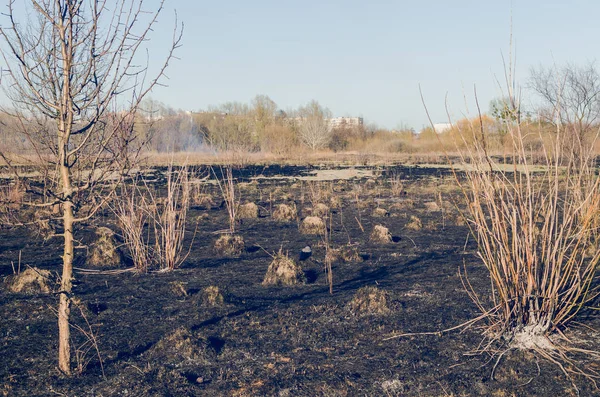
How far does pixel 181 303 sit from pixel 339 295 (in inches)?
55.1

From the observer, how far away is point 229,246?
667 cm

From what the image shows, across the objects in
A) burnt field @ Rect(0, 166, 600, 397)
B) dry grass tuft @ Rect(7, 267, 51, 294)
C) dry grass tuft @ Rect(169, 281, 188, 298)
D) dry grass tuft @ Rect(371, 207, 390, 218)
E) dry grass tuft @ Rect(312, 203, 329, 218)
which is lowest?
burnt field @ Rect(0, 166, 600, 397)

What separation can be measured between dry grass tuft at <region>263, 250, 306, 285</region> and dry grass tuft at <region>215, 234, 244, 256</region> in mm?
1326

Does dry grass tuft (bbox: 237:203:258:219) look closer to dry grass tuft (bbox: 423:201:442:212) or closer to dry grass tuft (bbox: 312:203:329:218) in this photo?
dry grass tuft (bbox: 312:203:329:218)

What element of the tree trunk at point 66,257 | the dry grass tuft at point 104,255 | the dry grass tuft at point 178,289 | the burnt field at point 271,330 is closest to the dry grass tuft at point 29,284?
the burnt field at point 271,330

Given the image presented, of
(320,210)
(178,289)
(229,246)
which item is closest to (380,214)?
(320,210)

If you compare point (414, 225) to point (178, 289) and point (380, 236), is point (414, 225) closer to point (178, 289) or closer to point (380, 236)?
point (380, 236)

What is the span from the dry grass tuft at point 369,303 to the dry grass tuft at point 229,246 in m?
2.52

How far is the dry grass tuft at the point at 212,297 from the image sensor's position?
14.8 ft

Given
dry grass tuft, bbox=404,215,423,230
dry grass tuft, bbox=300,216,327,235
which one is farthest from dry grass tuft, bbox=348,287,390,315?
dry grass tuft, bbox=404,215,423,230

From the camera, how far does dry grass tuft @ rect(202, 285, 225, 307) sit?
452 cm

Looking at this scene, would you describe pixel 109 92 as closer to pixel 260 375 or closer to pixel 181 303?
pixel 260 375

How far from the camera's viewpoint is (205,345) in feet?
11.8

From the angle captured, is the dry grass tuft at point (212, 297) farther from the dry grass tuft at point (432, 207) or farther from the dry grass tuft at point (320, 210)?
Result: the dry grass tuft at point (432, 207)
